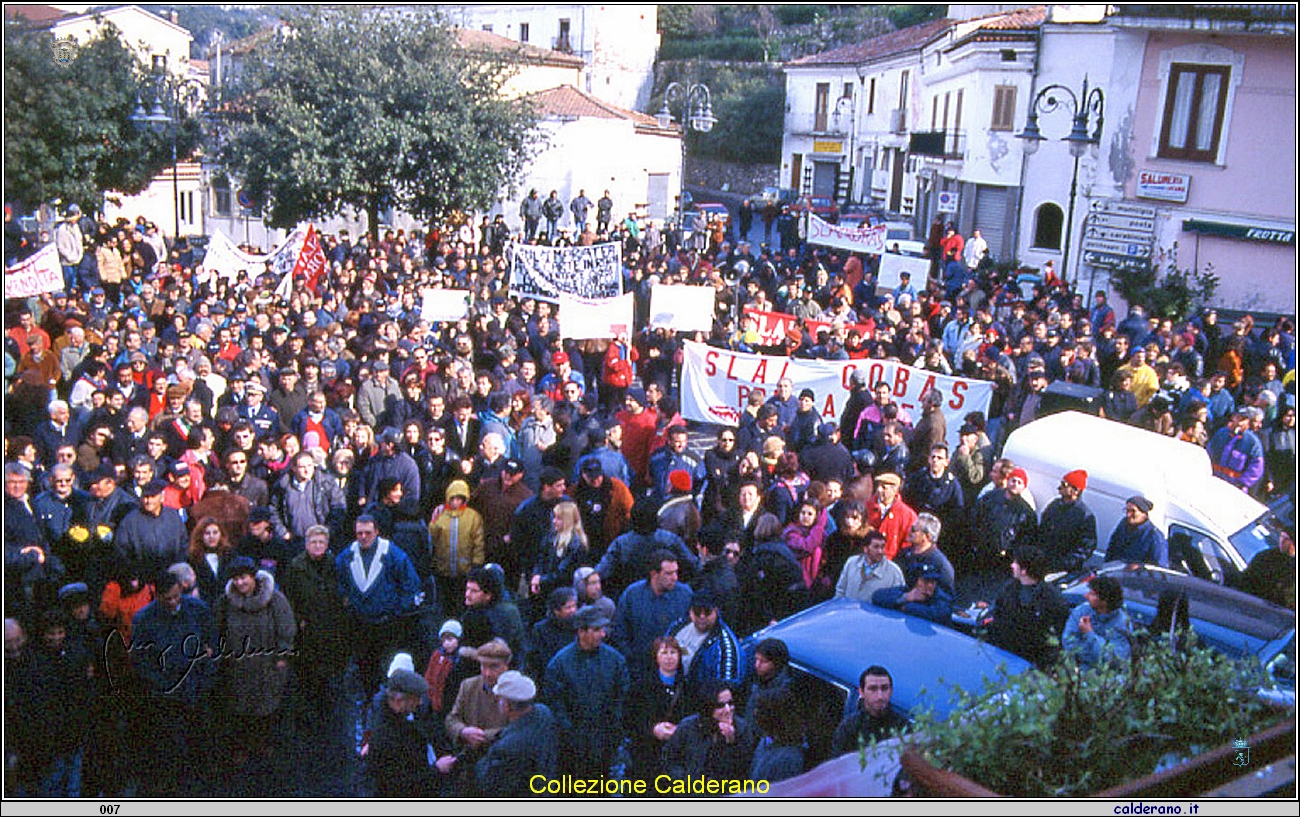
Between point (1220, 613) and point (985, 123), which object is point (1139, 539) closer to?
point (1220, 613)

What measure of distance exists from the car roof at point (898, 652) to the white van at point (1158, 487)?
9.71ft

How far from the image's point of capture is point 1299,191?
500 cm

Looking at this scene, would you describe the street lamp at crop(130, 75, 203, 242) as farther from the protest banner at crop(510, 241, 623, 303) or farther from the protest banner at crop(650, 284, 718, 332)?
the protest banner at crop(650, 284, 718, 332)

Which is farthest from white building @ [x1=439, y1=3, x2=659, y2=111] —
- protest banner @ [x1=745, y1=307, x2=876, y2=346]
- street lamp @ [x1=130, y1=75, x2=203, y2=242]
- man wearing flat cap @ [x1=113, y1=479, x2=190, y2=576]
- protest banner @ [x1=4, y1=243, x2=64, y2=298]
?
man wearing flat cap @ [x1=113, y1=479, x2=190, y2=576]

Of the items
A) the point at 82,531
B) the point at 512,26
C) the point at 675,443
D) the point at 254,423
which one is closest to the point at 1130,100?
the point at 675,443

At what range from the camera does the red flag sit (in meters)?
16.3

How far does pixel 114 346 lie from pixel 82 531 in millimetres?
4375

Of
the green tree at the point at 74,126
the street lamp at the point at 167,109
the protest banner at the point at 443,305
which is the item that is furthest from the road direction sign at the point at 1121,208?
the green tree at the point at 74,126

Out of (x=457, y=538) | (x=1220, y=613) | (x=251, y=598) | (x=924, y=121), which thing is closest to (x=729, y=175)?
(x=924, y=121)

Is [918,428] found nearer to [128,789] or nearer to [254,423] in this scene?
[254,423]

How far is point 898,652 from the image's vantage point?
221 inches

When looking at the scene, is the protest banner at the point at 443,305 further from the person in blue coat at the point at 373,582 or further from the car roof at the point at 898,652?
the car roof at the point at 898,652

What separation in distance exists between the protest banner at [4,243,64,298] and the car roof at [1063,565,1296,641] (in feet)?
37.0

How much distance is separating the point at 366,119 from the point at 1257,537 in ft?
61.0
